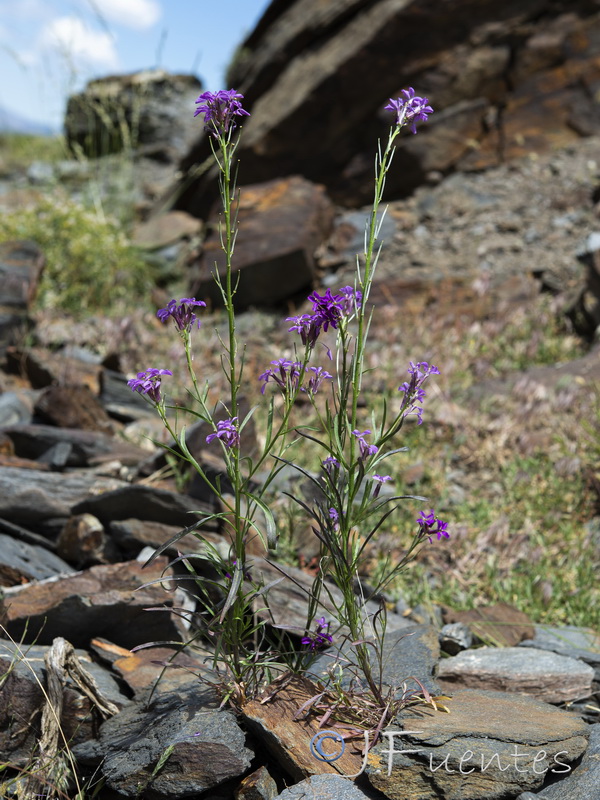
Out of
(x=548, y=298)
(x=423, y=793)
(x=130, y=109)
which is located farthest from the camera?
(x=130, y=109)

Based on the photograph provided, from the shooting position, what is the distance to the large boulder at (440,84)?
1048 centimetres

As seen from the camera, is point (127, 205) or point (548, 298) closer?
point (548, 298)

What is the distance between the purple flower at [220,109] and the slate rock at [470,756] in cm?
207

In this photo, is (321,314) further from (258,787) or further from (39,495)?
(39,495)

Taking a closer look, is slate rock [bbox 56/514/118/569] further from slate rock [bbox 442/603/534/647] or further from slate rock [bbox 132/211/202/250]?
slate rock [bbox 132/211/202/250]

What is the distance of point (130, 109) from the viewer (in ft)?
51.1

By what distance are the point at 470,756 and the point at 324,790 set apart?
47cm

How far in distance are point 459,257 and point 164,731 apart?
25.1 ft

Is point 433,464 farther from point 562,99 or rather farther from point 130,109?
point 130,109

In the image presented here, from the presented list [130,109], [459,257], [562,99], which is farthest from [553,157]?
[130,109]

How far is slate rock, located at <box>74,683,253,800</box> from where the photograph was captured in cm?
246

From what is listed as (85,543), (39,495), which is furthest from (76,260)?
(85,543)

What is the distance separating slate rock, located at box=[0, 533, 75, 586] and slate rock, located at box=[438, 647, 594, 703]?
2.00m

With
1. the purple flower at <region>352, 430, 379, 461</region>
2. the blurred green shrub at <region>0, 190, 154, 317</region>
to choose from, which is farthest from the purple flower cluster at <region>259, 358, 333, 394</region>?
the blurred green shrub at <region>0, 190, 154, 317</region>
